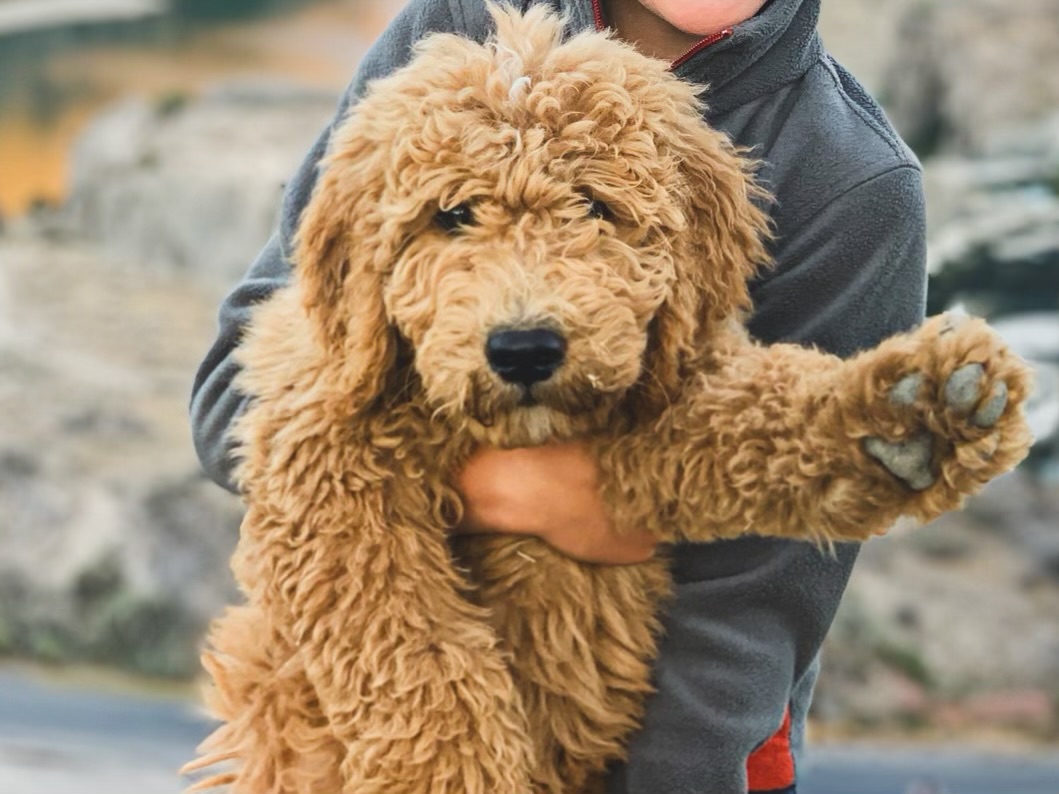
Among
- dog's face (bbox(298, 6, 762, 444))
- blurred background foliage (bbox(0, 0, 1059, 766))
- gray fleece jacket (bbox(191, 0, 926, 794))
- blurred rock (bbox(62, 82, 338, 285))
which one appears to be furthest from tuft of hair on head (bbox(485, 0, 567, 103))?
blurred rock (bbox(62, 82, 338, 285))

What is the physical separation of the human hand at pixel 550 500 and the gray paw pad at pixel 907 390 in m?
0.38

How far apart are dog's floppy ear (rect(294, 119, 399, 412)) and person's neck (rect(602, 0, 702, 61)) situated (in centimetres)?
43

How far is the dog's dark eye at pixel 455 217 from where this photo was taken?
1463mm

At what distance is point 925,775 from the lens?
434cm

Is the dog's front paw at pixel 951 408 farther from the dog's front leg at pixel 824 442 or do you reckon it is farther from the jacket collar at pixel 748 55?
the jacket collar at pixel 748 55

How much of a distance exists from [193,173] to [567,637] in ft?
16.1

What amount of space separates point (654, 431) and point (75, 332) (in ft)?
13.9

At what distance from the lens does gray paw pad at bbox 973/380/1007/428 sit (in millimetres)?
1261

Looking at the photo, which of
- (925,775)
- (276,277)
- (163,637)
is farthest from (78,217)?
(276,277)

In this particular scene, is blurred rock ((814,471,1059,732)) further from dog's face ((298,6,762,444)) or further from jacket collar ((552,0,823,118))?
dog's face ((298,6,762,444))

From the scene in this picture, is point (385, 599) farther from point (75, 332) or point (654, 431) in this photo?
point (75, 332)

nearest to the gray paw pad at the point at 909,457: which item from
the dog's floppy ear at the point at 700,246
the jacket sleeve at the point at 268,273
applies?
the dog's floppy ear at the point at 700,246

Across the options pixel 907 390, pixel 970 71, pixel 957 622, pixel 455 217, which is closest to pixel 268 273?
pixel 455 217

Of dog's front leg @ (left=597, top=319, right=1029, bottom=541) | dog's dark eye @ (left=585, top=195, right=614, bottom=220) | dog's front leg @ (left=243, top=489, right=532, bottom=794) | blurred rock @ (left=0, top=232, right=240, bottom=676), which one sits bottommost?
blurred rock @ (left=0, top=232, right=240, bottom=676)
